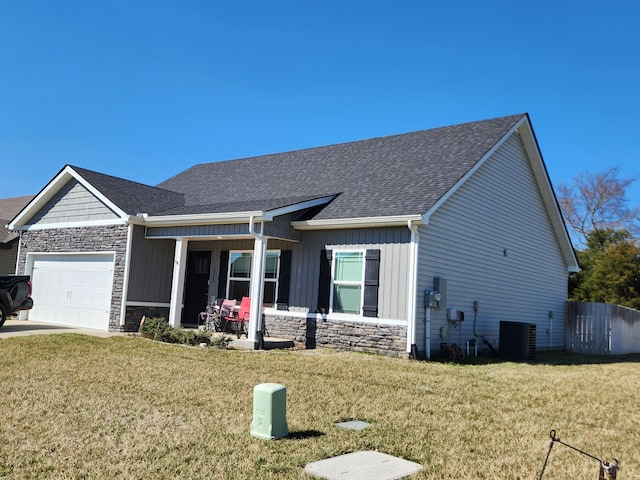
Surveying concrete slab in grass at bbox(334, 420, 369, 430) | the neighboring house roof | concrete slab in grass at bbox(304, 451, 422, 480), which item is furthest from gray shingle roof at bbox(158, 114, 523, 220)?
the neighboring house roof

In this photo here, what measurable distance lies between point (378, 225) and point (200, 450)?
8.06 m

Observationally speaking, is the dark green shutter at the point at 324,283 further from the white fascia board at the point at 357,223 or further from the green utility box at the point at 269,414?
the green utility box at the point at 269,414

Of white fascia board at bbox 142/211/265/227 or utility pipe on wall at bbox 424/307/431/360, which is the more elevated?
white fascia board at bbox 142/211/265/227

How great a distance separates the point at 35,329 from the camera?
13.9 meters

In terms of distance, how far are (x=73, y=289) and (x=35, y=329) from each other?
225 cm

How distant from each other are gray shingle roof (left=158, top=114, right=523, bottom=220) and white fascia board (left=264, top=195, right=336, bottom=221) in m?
0.22

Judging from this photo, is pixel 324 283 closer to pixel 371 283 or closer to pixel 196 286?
pixel 371 283

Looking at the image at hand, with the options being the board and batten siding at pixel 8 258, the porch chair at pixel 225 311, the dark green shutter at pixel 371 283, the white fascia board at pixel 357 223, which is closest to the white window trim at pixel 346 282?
the dark green shutter at pixel 371 283

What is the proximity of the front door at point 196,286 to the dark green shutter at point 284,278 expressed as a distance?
3.05 m

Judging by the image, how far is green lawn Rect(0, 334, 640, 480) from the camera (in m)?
4.34

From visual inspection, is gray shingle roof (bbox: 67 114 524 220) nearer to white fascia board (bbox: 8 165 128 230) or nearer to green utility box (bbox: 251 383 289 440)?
white fascia board (bbox: 8 165 128 230)

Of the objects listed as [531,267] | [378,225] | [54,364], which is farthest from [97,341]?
[531,267]

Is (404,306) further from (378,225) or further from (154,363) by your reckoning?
(154,363)

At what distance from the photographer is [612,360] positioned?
50.2 feet
